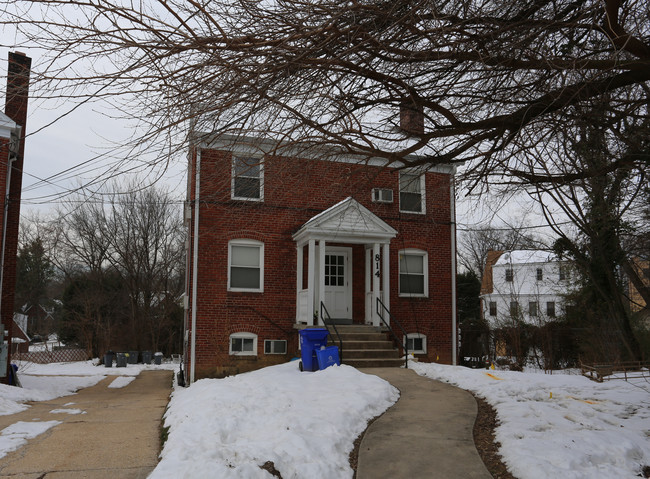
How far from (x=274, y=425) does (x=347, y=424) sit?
1000 millimetres

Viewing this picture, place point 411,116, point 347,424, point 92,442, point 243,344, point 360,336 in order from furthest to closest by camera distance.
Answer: point 243,344, point 360,336, point 92,442, point 411,116, point 347,424

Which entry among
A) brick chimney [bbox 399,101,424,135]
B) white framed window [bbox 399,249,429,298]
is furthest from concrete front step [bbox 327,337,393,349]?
brick chimney [bbox 399,101,424,135]

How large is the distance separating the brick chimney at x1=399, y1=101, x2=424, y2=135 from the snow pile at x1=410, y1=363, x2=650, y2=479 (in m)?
3.97

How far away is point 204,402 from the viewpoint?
27.5 ft

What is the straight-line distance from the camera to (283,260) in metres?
15.6

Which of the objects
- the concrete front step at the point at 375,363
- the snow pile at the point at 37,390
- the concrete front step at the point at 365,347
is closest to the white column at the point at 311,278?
the concrete front step at the point at 365,347

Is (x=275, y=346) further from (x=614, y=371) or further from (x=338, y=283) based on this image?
(x=614, y=371)

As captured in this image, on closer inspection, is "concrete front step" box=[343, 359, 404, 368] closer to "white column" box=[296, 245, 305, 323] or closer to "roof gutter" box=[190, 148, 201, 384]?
"white column" box=[296, 245, 305, 323]

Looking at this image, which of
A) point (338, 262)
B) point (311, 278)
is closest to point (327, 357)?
point (311, 278)

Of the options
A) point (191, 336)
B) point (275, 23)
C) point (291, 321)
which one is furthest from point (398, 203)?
point (275, 23)

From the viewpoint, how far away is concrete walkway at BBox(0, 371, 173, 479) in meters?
6.12

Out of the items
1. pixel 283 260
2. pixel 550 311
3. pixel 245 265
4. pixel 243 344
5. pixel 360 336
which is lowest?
pixel 243 344

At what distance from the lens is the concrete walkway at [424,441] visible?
18.3ft

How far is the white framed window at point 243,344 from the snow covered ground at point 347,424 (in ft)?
14.2
